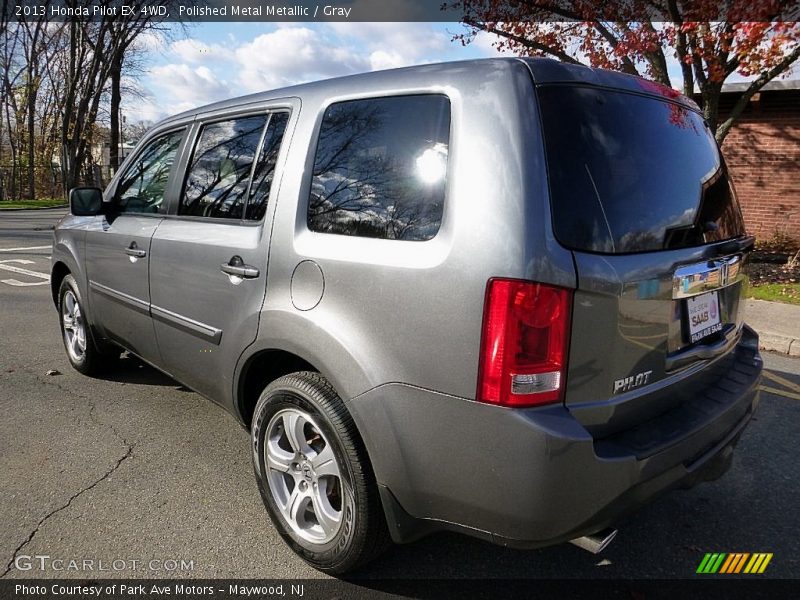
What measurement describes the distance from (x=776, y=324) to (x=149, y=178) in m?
6.28

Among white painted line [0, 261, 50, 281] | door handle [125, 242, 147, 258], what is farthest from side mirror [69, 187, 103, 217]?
white painted line [0, 261, 50, 281]

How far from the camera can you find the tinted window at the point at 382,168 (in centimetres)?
194

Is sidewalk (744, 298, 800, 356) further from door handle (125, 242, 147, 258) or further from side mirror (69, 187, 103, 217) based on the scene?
side mirror (69, 187, 103, 217)

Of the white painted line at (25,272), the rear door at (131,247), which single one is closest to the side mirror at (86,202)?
the rear door at (131,247)

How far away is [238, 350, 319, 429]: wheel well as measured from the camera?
7.99 ft

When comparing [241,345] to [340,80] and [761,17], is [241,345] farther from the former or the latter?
[761,17]

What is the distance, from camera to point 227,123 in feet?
9.74

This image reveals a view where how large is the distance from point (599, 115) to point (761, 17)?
759cm

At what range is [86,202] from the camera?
380 cm

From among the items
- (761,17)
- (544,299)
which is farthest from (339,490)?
(761,17)

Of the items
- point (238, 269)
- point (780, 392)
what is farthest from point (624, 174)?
point (780, 392)

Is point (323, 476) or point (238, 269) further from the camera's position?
point (238, 269)

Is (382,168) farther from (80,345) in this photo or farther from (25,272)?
(25,272)

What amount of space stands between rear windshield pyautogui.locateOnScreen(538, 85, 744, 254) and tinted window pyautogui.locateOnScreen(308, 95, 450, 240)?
0.37m
